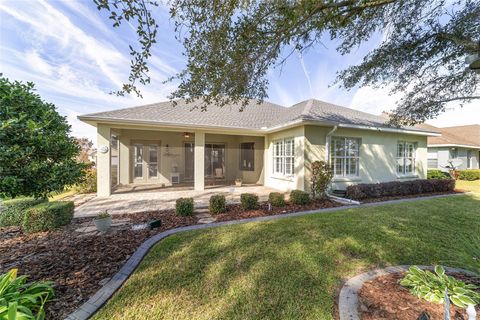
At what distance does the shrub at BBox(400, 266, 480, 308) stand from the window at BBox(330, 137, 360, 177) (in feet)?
25.2

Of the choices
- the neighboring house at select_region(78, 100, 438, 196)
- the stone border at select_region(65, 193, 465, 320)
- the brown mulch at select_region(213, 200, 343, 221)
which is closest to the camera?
the stone border at select_region(65, 193, 465, 320)

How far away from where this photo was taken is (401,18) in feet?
14.3

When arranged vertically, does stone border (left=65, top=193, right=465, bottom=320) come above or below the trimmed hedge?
below

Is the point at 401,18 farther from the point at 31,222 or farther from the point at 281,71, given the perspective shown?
the point at 31,222

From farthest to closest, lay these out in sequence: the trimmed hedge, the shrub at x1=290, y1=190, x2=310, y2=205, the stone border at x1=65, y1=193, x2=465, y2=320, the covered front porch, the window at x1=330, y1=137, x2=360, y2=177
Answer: the covered front porch < the window at x1=330, y1=137, x2=360, y2=177 < the trimmed hedge < the shrub at x1=290, y1=190, x2=310, y2=205 < the stone border at x1=65, y1=193, x2=465, y2=320

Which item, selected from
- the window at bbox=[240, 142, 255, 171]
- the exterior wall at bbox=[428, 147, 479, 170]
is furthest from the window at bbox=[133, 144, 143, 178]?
the exterior wall at bbox=[428, 147, 479, 170]

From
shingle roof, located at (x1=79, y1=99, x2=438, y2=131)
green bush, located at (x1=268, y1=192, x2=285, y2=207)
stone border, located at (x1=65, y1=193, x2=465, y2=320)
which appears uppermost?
shingle roof, located at (x1=79, y1=99, x2=438, y2=131)

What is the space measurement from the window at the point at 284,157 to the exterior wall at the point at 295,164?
27cm

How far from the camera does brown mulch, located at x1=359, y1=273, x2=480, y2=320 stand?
2240 millimetres

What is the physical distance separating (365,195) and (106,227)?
940 cm

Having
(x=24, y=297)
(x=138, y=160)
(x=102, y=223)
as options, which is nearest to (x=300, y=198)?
(x=102, y=223)

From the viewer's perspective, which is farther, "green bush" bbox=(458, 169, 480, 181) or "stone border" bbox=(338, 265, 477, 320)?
"green bush" bbox=(458, 169, 480, 181)

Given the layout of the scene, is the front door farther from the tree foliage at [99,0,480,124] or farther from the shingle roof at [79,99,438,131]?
the tree foliage at [99,0,480,124]

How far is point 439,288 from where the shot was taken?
7.91 ft
